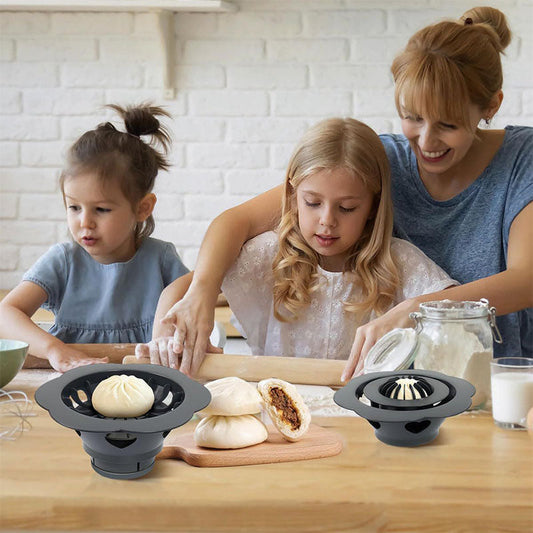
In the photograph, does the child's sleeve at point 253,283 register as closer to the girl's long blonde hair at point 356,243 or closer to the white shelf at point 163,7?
the girl's long blonde hair at point 356,243

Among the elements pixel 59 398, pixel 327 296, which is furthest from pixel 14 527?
pixel 327 296

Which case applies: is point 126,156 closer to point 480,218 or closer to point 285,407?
point 480,218

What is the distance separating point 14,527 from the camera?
34.1 inches

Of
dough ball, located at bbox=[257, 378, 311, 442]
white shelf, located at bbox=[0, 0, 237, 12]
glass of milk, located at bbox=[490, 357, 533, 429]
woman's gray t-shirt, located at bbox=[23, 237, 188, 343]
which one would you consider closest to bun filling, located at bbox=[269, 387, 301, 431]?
dough ball, located at bbox=[257, 378, 311, 442]

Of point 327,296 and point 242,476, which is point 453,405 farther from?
point 327,296

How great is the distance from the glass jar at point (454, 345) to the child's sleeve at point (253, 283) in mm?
655

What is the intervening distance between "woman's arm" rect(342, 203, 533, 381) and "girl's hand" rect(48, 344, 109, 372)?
18.1 inches

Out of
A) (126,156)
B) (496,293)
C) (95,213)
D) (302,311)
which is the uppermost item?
(126,156)

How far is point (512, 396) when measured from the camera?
3.57 feet

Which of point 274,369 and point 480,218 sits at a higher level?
point 480,218

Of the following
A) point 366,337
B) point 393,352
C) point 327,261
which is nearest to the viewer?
point 393,352

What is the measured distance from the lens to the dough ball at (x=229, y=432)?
99 cm

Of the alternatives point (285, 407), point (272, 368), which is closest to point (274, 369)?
point (272, 368)

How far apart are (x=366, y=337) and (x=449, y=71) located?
62cm
